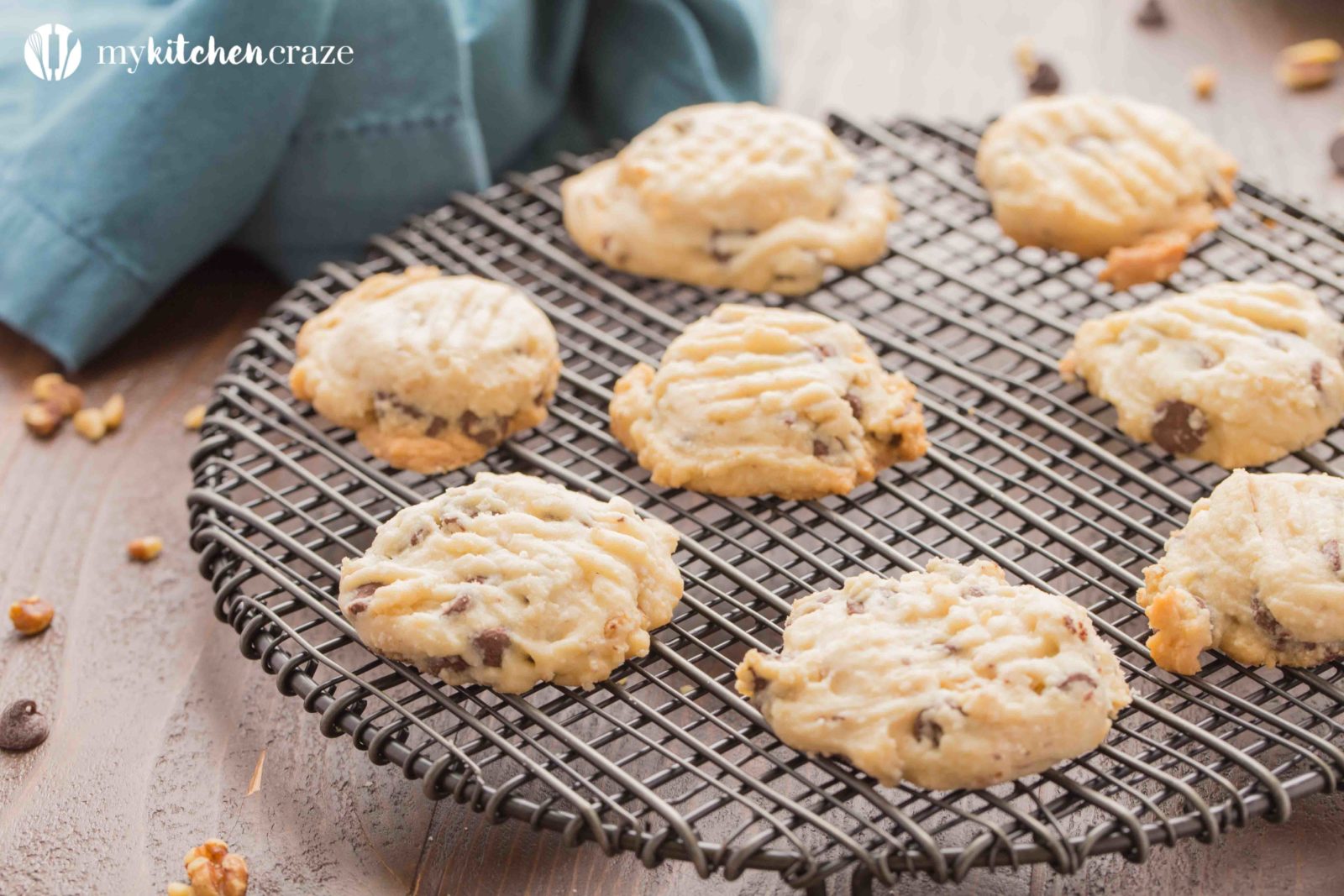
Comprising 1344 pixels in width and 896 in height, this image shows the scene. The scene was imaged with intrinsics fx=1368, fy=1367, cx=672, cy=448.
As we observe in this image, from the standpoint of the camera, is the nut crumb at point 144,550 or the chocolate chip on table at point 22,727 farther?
the nut crumb at point 144,550

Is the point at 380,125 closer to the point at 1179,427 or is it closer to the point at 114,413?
the point at 114,413

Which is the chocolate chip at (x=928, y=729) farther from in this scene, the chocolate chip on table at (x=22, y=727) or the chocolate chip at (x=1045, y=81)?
the chocolate chip at (x=1045, y=81)

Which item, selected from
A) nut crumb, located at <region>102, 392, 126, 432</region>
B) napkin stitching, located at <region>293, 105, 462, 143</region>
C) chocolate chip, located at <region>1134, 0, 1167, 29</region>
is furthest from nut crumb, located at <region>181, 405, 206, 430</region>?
chocolate chip, located at <region>1134, 0, 1167, 29</region>

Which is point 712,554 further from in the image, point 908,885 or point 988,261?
point 988,261

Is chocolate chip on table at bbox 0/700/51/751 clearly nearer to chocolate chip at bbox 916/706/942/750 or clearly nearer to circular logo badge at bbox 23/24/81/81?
chocolate chip at bbox 916/706/942/750

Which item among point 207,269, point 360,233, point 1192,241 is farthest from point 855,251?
Result: point 207,269

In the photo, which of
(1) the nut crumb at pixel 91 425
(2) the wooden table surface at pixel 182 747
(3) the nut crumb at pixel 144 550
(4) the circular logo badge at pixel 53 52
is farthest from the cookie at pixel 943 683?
(4) the circular logo badge at pixel 53 52
